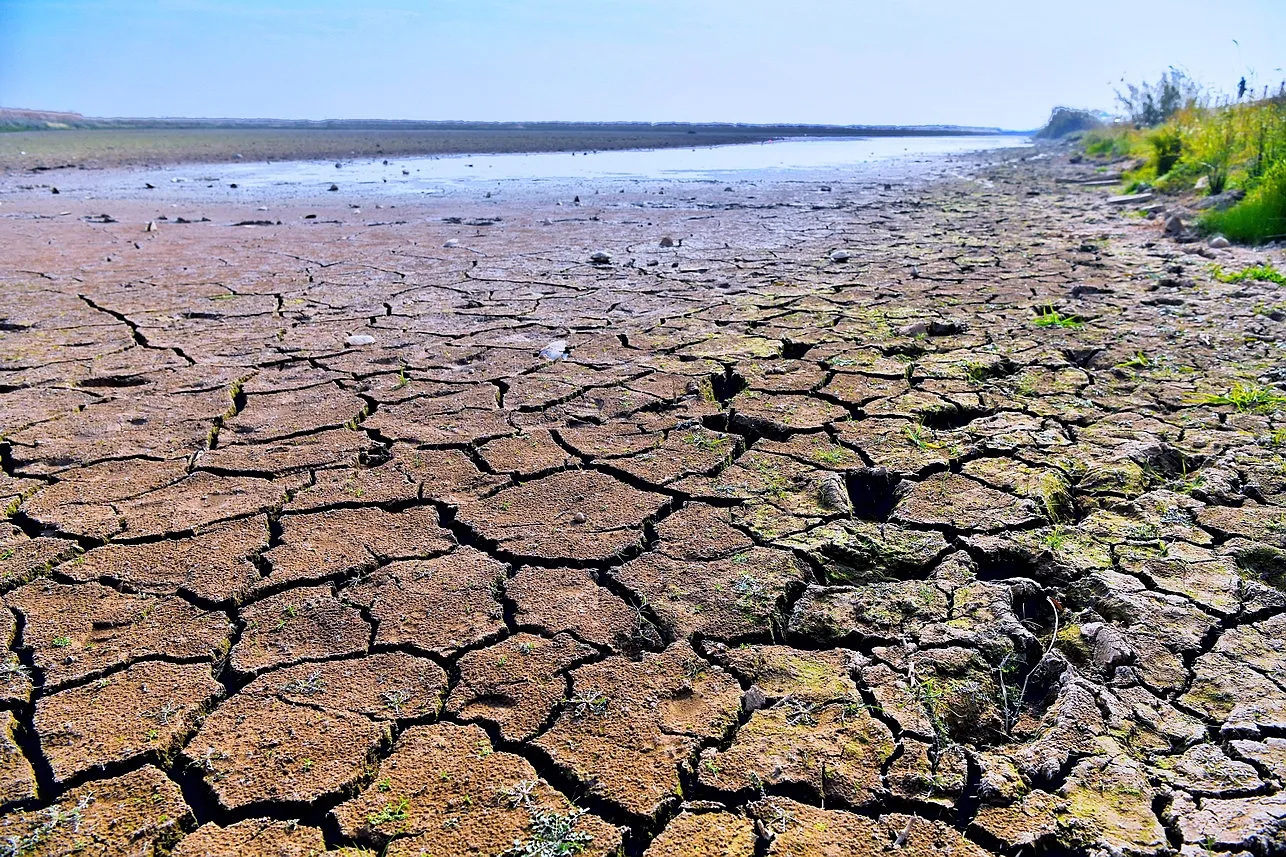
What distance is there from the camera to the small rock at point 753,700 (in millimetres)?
1806

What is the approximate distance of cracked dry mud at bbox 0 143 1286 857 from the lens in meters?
1.56

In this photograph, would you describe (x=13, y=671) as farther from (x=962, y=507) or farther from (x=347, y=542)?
(x=962, y=507)

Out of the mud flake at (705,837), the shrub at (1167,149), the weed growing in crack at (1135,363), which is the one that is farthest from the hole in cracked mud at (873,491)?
the shrub at (1167,149)

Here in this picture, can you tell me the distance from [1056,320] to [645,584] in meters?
3.37

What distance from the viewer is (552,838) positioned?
58.6 inches

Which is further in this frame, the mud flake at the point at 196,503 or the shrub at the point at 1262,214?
the shrub at the point at 1262,214

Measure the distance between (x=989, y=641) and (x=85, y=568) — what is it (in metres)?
2.33

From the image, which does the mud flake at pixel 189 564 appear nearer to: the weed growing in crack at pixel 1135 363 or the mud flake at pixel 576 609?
the mud flake at pixel 576 609

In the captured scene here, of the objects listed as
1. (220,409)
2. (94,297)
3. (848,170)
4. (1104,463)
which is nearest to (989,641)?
(1104,463)

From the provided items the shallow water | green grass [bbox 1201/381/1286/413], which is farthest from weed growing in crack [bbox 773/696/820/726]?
the shallow water

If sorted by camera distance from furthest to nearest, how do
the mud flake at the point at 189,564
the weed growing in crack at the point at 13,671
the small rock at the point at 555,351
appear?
the small rock at the point at 555,351
the mud flake at the point at 189,564
the weed growing in crack at the point at 13,671

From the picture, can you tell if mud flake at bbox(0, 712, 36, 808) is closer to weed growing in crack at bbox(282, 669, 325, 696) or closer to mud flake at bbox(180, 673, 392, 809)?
mud flake at bbox(180, 673, 392, 809)

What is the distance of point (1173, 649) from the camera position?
1.93 metres

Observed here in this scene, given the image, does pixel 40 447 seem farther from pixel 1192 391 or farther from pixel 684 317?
pixel 1192 391
